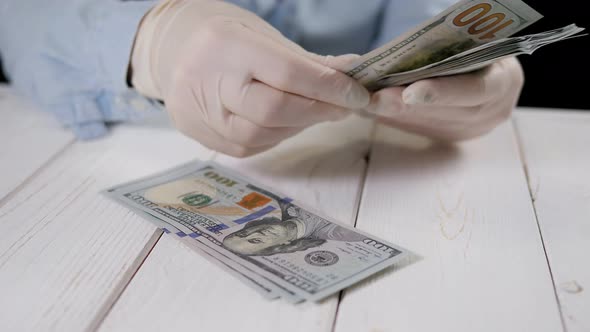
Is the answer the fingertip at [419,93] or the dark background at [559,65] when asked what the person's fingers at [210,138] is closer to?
the fingertip at [419,93]

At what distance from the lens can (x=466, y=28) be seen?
2.42ft

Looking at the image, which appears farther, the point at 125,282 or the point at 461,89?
the point at 461,89

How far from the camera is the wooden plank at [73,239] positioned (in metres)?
0.59

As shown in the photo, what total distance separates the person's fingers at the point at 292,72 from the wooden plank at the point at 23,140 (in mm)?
401

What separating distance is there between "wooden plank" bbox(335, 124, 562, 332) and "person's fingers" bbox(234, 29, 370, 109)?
0.52 ft

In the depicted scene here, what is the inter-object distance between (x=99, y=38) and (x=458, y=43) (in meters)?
0.61

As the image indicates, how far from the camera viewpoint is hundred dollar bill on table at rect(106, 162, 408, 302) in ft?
2.06

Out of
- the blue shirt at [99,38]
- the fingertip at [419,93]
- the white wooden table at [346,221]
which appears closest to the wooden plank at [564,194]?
the white wooden table at [346,221]

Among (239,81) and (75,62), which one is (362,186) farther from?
(75,62)

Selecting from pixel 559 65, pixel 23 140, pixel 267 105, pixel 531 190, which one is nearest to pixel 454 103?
pixel 531 190

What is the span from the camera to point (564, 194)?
2.84ft

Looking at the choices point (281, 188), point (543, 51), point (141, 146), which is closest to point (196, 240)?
point (281, 188)

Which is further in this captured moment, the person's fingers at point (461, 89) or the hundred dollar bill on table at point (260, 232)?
the person's fingers at point (461, 89)

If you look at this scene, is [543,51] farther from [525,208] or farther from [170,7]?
[170,7]
